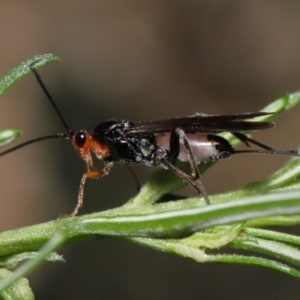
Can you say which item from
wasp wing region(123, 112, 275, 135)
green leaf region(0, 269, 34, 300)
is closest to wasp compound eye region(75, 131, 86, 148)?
wasp wing region(123, 112, 275, 135)

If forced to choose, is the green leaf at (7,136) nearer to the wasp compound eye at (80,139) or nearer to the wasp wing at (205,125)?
the wasp wing at (205,125)

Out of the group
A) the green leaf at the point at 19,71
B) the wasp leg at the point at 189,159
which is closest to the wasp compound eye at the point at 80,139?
the wasp leg at the point at 189,159

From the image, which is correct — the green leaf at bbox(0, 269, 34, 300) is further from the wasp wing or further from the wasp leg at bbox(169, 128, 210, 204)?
the wasp wing

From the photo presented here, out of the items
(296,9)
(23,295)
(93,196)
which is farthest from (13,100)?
(23,295)

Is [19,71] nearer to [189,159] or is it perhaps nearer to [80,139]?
[189,159]

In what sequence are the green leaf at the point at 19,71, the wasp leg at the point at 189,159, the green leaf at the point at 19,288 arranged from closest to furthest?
1. the green leaf at the point at 19,288
2. the green leaf at the point at 19,71
3. the wasp leg at the point at 189,159

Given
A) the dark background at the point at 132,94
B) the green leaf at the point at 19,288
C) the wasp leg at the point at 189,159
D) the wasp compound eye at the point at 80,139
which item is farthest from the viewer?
the dark background at the point at 132,94

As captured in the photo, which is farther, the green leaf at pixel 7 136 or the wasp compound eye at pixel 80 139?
the wasp compound eye at pixel 80 139
